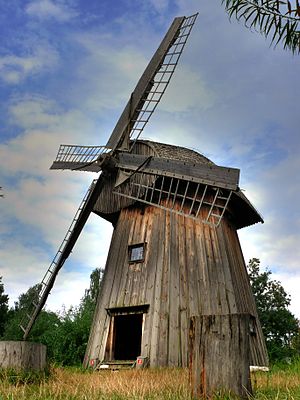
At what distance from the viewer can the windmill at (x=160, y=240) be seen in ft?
32.2

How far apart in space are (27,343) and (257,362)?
21.8ft

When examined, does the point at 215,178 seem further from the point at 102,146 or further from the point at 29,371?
the point at 29,371

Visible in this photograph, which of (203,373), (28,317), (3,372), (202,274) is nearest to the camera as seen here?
(203,373)

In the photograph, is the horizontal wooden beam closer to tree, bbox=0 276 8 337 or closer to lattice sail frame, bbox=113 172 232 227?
lattice sail frame, bbox=113 172 232 227

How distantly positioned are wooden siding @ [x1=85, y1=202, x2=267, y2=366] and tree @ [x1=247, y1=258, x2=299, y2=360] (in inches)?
589

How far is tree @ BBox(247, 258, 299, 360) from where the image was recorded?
25.2m


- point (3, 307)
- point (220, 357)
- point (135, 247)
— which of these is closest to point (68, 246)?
point (135, 247)

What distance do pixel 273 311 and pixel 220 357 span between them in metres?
23.4

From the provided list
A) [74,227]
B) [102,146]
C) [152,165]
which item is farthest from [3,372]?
[102,146]

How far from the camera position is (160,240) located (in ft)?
35.4

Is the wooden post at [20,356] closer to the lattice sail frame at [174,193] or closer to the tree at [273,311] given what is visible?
the lattice sail frame at [174,193]

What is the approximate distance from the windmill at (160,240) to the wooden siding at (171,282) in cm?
2

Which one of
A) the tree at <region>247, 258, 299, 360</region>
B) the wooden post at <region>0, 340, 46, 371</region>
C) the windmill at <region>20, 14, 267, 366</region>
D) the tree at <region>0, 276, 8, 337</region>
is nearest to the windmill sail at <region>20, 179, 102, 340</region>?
the windmill at <region>20, 14, 267, 366</region>

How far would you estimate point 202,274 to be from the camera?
1024cm
